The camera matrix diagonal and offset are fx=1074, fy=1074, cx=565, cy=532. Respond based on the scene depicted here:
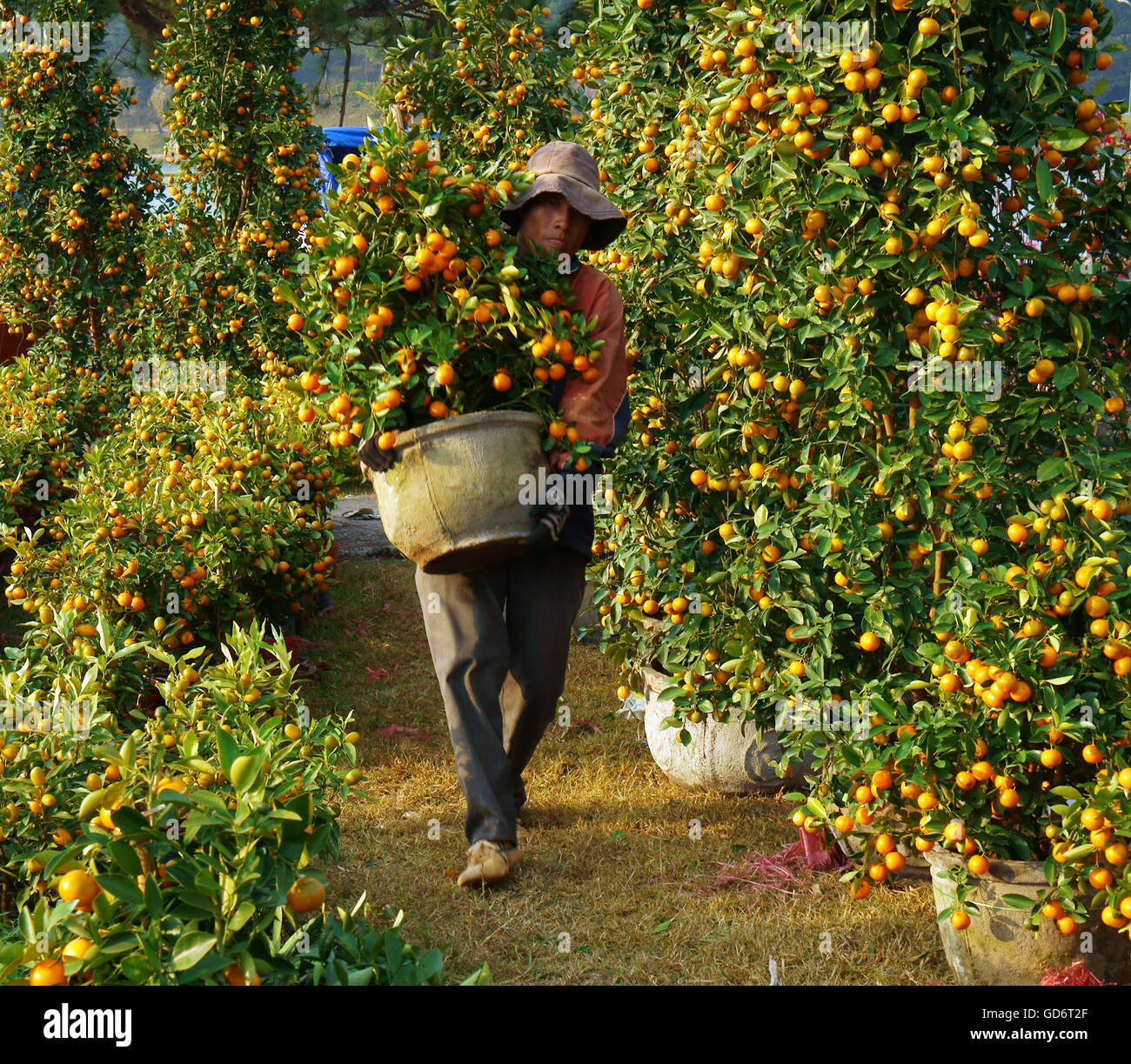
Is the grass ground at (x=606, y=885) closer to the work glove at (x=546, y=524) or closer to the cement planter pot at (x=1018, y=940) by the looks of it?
the cement planter pot at (x=1018, y=940)

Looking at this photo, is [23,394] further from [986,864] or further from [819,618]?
[986,864]

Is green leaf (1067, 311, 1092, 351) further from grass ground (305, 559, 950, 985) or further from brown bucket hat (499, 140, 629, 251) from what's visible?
grass ground (305, 559, 950, 985)

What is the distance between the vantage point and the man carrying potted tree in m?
3.48

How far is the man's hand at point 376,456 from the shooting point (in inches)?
128

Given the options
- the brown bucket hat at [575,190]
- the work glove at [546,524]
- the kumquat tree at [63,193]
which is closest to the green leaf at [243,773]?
the work glove at [546,524]

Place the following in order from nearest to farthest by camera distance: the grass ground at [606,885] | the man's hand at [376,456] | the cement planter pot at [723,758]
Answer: the grass ground at [606,885]
the man's hand at [376,456]
the cement planter pot at [723,758]

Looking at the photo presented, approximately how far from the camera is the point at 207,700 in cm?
272

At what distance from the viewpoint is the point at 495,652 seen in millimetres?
3584

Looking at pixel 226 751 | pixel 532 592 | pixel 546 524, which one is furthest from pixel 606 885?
pixel 226 751

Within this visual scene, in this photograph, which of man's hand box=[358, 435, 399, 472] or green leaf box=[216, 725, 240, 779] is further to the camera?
man's hand box=[358, 435, 399, 472]

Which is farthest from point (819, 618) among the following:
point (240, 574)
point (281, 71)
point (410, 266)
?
point (281, 71)

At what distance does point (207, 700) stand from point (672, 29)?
335 centimetres

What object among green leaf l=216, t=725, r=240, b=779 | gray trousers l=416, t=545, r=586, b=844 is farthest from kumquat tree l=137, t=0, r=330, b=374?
green leaf l=216, t=725, r=240, b=779

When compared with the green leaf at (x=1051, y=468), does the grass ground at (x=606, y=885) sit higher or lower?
lower
